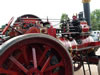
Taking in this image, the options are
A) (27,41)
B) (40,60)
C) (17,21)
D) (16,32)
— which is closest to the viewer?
(27,41)

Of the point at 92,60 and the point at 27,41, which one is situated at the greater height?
the point at 27,41

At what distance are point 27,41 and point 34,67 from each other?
0.38m

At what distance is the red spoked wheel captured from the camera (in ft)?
6.44

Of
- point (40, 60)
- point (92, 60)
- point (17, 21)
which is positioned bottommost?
point (92, 60)

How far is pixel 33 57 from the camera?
2.21 metres

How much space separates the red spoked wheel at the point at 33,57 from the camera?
1963 millimetres

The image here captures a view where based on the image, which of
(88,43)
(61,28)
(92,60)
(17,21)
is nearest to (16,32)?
(17,21)

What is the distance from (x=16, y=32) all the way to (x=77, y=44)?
5.43 ft

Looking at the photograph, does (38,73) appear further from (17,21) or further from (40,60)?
(17,21)

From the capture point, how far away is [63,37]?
3896mm

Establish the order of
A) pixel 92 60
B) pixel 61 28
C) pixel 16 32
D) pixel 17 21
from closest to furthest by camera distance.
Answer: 1. pixel 16 32
2. pixel 17 21
3. pixel 61 28
4. pixel 92 60

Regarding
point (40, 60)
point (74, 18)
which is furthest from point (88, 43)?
point (40, 60)

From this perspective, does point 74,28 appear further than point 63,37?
Yes

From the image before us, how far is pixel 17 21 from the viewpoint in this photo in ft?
12.4
